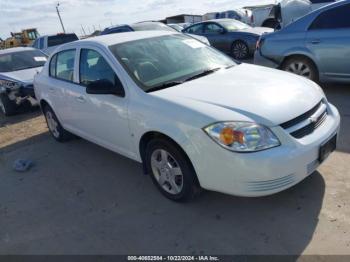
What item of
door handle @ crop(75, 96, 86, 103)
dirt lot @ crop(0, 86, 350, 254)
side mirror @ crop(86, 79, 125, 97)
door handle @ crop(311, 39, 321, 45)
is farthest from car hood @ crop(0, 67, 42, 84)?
door handle @ crop(311, 39, 321, 45)

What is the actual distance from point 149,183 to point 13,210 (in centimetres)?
157

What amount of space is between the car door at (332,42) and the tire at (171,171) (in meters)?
4.02

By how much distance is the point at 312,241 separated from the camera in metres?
2.70

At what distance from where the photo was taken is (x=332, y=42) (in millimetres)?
5812

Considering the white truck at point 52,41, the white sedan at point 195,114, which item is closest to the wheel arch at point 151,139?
the white sedan at point 195,114

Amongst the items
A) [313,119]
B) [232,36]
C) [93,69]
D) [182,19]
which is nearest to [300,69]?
[313,119]

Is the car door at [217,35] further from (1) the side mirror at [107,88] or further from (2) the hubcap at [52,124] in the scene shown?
(1) the side mirror at [107,88]

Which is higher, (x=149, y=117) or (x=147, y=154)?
(x=149, y=117)

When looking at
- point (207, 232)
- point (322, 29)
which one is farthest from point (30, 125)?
point (322, 29)

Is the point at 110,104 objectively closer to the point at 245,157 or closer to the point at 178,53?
the point at 178,53

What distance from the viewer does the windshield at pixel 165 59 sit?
11.7 feet

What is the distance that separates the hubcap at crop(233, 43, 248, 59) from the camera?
11297 mm

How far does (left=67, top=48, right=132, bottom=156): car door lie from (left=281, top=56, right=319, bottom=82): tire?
3.98m

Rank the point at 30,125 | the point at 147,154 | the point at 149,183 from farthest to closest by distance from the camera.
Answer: the point at 30,125
the point at 149,183
the point at 147,154
